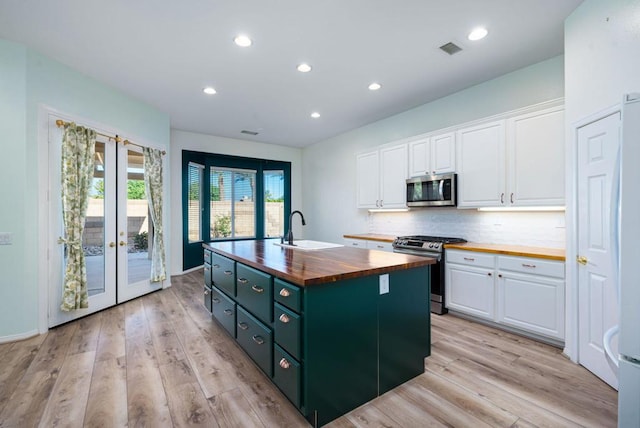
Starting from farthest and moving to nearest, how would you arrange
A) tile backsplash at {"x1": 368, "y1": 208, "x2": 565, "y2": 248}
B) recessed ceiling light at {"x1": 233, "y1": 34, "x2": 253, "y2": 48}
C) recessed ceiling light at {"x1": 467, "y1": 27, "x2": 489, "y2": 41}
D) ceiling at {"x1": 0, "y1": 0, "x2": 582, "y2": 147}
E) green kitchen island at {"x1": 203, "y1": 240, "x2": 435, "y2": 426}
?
tile backsplash at {"x1": 368, "y1": 208, "x2": 565, "y2": 248} < recessed ceiling light at {"x1": 233, "y1": 34, "x2": 253, "y2": 48} < recessed ceiling light at {"x1": 467, "y1": 27, "x2": 489, "y2": 41} < ceiling at {"x1": 0, "y1": 0, "x2": 582, "y2": 147} < green kitchen island at {"x1": 203, "y1": 240, "x2": 435, "y2": 426}

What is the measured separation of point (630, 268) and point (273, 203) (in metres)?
6.38

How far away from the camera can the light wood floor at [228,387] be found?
1763mm

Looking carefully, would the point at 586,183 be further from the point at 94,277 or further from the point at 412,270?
the point at 94,277

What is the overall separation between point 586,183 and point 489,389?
172cm

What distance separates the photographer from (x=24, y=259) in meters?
2.91

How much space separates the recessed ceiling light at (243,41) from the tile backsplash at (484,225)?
124 inches

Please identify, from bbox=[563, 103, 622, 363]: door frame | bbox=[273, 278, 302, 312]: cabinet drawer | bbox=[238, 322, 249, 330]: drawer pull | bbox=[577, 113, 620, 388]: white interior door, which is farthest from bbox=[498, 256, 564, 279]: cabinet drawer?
bbox=[238, 322, 249, 330]: drawer pull

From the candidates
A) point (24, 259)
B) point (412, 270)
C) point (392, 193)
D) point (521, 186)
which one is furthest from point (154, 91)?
point (521, 186)

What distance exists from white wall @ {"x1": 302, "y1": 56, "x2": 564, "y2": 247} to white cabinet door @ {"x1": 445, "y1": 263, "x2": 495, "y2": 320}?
649 mm

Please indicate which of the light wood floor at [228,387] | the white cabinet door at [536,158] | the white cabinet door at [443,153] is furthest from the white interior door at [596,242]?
the white cabinet door at [443,153]

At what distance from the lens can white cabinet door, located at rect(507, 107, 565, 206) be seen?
2791 millimetres

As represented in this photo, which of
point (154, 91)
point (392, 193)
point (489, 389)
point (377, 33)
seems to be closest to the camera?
point (489, 389)

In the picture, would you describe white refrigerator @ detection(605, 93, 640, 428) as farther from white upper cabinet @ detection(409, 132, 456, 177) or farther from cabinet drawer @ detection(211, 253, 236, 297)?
white upper cabinet @ detection(409, 132, 456, 177)

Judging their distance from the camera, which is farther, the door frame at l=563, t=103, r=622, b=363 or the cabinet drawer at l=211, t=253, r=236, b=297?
the cabinet drawer at l=211, t=253, r=236, b=297
